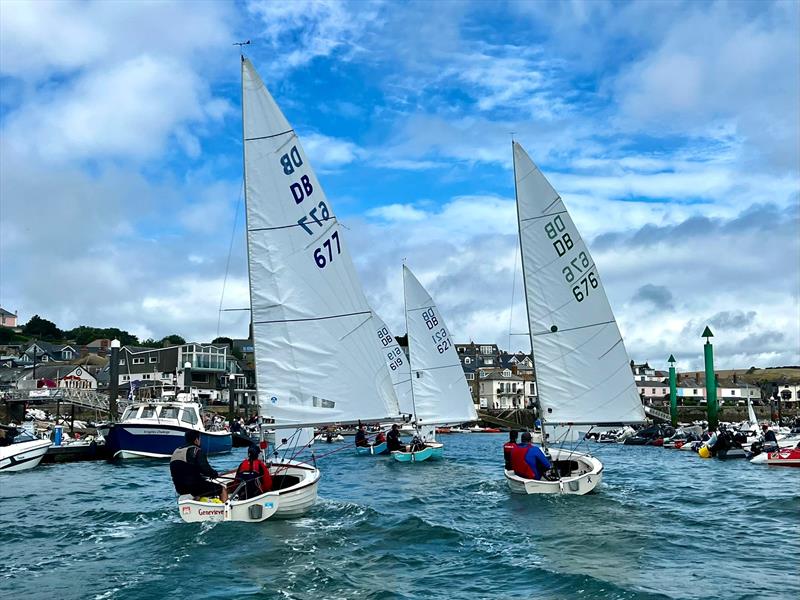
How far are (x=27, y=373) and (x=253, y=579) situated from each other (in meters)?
A: 97.7

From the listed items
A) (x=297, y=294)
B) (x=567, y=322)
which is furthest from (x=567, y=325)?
(x=297, y=294)

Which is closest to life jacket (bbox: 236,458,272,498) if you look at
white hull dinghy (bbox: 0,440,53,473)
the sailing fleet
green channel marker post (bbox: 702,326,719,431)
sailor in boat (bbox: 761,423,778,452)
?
the sailing fleet

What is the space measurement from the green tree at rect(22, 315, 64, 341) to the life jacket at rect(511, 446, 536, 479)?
543 ft

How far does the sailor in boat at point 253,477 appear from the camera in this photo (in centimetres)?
1636

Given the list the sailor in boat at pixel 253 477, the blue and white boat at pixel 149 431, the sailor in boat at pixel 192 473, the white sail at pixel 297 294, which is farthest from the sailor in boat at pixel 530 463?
the blue and white boat at pixel 149 431

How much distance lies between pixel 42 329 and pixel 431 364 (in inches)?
5988

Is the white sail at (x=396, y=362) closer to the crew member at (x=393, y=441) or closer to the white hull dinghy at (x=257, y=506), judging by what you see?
the crew member at (x=393, y=441)

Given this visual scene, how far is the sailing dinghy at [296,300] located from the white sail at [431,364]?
20.4 meters

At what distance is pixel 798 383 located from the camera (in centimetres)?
13025

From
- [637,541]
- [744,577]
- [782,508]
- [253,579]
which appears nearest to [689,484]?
[782,508]

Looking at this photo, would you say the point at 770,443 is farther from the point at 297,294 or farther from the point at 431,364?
the point at 297,294

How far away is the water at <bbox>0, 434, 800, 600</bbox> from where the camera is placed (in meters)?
12.0

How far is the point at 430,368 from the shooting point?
3991cm

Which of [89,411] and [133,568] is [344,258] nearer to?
[133,568]
